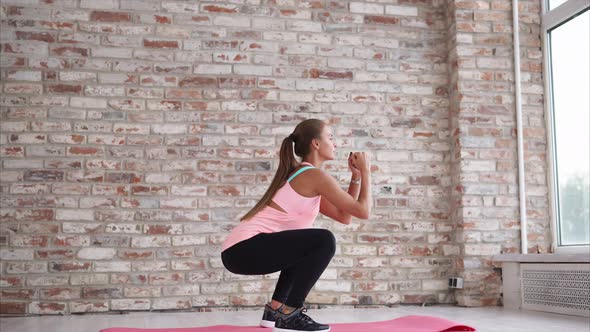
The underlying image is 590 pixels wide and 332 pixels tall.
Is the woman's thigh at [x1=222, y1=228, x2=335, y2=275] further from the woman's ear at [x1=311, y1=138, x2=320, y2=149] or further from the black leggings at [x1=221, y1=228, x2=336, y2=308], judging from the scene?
the woman's ear at [x1=311, y1=138, x2=320, y2=149]

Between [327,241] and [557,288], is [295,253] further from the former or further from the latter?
[557,288]

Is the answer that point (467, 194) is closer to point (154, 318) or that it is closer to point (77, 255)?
point (154, 318)

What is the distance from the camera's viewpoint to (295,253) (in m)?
2.84

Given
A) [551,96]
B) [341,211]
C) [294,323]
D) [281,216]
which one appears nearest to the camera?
[294,323]

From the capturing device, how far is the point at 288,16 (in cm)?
482

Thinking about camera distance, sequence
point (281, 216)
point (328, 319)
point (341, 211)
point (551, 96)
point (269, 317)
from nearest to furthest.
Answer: point (281, 216), point (269, 317), point (341, 211), point (328, 319), point (551, 96)

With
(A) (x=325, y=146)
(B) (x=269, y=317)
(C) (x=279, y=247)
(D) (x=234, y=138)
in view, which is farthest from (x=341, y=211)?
(D) (x=234, y=138)

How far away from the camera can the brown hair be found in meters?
2.96

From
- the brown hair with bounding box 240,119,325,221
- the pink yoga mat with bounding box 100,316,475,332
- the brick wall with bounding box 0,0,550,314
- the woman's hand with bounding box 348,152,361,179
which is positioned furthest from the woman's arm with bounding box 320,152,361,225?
the brick wall with bounding box 0,0,550,314

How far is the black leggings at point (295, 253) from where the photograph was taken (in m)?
2.83

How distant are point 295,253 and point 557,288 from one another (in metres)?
2.07

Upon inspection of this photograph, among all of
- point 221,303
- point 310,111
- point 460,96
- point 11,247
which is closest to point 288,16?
point 310,111

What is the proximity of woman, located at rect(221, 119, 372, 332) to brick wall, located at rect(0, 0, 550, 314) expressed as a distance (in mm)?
1634

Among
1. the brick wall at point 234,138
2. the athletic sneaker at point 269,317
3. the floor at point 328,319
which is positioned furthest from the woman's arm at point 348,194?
the brick wall at point 234,138
